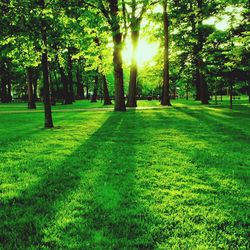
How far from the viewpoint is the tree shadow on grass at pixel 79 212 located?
145 inches

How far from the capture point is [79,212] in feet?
14.6

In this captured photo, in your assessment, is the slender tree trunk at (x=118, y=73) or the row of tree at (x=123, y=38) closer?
the row of tree at (x=123, y=38)

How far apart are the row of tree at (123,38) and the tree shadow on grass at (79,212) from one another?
7.48 m

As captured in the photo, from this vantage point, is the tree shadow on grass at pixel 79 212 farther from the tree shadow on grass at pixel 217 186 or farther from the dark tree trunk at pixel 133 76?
the dark tree trunk at pixel 133 76

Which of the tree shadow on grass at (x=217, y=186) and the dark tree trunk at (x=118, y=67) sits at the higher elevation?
the dark tree trunk at (x=118, y=67)

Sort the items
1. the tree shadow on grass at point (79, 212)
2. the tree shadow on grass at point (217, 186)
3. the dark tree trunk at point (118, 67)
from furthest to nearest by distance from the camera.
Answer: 1. the dark tree trunk at point (118, 67)
2. the tree shadow on grass at point (217, 186)
3. the tree shadow on grass at point (79, 212)

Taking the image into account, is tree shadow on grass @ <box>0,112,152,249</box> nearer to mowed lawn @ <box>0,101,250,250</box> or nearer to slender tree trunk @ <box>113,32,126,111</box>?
mowed lawn @ <box>0,101,250,250</box>

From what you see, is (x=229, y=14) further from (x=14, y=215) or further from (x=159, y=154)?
(x=14, y=215)

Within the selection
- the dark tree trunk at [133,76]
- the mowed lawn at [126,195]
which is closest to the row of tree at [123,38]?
the dark tree trunk at [133,76]

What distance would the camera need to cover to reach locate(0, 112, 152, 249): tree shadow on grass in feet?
12.1

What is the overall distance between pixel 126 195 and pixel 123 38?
20827 mm

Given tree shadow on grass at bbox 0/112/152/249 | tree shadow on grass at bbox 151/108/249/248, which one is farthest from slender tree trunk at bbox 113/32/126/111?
tree shadow on grass at bbox 0/112/152/249

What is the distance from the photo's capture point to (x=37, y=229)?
3.99 metres

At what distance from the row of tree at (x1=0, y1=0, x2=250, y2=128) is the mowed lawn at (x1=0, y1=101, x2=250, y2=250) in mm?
5304
